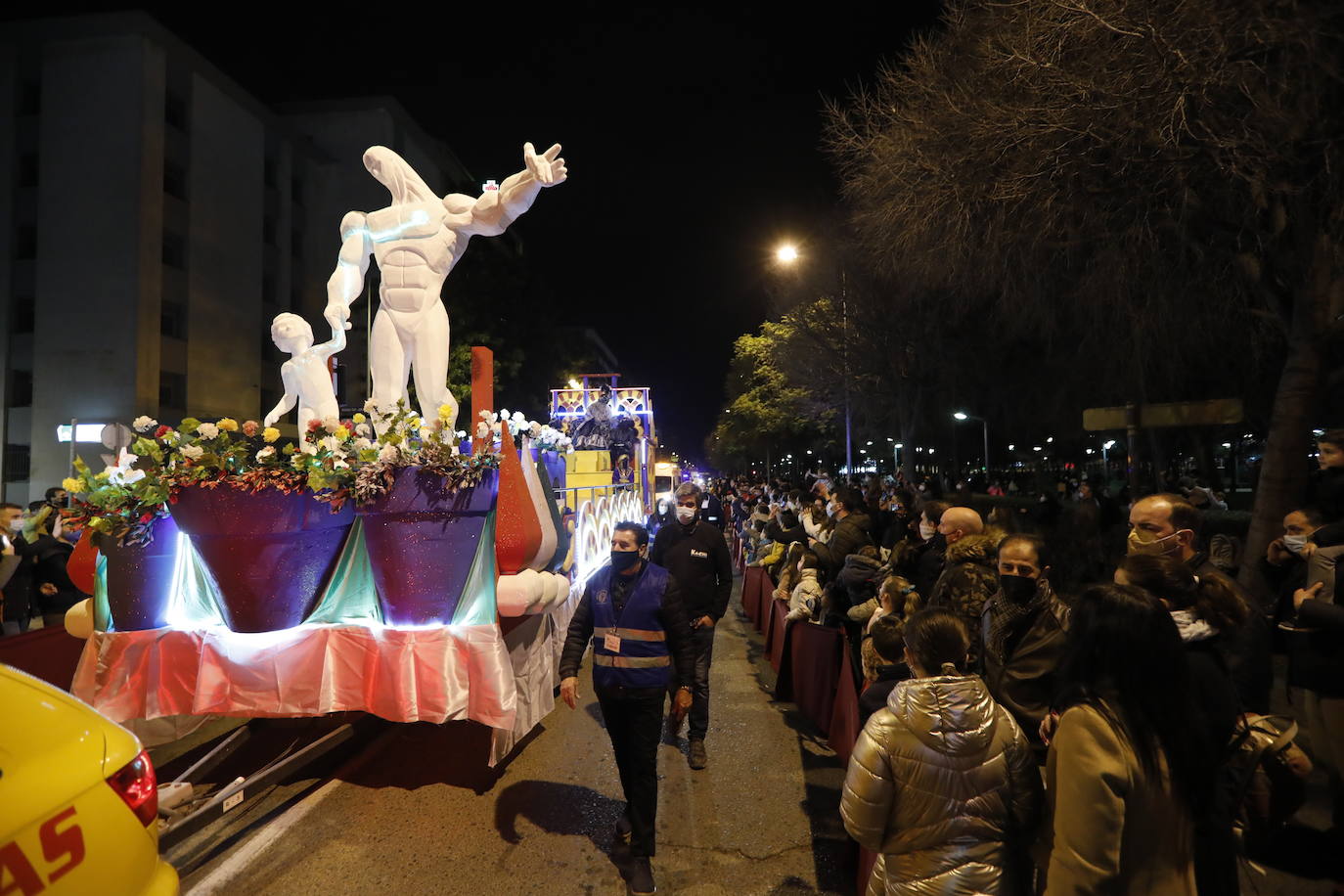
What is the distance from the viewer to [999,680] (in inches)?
118

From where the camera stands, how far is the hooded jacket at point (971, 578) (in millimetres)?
3816

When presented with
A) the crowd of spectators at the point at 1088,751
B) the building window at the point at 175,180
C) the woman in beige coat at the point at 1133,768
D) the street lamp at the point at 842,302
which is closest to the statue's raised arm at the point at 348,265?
the crowd of spectators at the point at 1088,751

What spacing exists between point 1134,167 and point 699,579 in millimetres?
6644

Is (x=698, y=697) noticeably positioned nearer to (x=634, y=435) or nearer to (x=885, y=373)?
(x=634, y=435)

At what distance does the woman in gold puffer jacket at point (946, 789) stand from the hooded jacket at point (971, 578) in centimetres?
137

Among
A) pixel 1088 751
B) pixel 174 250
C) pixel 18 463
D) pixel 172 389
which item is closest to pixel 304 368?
pixel 1088 751

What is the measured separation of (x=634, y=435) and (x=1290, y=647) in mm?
14680

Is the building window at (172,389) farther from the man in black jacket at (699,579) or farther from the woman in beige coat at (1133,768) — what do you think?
the woman in beige coat at (1133,768)

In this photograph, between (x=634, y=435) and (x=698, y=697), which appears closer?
(x=698, y=697)

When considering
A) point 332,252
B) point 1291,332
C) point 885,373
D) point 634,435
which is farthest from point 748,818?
point 332,252

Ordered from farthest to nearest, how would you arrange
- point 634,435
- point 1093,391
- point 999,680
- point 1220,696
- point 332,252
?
1. point 332,252
2. point 1093,391
3. point 634,435
4. point 999,680
5. point 1220,696

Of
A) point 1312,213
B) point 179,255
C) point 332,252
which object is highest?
point 332,252

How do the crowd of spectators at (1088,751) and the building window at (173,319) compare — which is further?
the building window at (173,319)

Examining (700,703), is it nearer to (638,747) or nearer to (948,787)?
(638,747)
